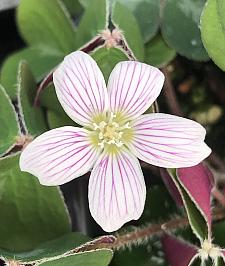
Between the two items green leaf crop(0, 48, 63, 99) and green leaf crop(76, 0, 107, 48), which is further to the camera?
green leaf crop(0, 48, 63, 99)

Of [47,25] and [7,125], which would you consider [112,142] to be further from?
[47,25]

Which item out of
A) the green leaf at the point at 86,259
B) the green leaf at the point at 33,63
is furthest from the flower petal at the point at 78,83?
the green leaf at the point at 33,63

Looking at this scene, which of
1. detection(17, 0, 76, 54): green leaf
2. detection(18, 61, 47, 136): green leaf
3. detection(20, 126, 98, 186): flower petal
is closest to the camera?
detection(20, 126, 98, 186): flower petal

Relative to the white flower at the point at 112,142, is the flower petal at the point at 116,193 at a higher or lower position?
lower

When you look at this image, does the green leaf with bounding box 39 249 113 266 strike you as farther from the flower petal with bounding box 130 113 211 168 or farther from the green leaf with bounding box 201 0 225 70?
the green leaf with bounding box 201 0 225 70

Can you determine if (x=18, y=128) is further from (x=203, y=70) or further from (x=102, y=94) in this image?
(x=203, y=70)

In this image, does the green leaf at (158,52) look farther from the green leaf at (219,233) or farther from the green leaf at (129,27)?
the green leaf at (219,233)

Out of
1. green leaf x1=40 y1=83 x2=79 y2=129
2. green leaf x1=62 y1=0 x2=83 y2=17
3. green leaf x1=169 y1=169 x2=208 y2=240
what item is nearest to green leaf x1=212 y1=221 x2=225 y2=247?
green leaf x1=169 y1=169 x2=208 y2=240

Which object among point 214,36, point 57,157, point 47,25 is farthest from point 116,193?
point 47,25
